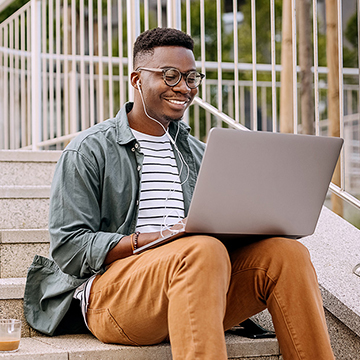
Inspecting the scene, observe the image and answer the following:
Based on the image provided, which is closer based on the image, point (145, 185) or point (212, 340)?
point (212, 340)

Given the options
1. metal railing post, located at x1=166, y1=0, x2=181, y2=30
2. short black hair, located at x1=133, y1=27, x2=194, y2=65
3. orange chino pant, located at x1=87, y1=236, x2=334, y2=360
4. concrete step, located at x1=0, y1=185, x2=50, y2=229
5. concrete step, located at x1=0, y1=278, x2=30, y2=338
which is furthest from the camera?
metal railing post, located at x1=166, y1=0, x2=181, y2=30

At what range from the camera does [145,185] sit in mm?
1784

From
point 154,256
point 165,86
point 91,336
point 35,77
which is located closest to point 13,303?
point 91,336

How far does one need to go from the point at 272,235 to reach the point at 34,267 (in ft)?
2.28

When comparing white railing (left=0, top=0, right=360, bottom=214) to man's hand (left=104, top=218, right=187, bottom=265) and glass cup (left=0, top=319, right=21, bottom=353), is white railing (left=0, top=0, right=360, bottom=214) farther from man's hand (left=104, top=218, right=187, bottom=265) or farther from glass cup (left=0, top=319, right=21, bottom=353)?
glass cup (left=0, top=319, right=21, bottom=353)

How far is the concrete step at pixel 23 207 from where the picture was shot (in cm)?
223

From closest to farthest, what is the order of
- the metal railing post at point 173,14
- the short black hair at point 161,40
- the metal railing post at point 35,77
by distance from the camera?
1. the short black hair at point 161,40
2. the metal railing post at point 173,14
3. the metal railing post at point 35,77

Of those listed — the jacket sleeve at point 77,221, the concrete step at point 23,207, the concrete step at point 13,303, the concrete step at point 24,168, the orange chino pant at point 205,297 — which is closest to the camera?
the orange chino pant at point 205,297

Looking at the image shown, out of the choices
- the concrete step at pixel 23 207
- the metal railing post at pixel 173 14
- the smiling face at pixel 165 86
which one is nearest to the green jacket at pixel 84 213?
the smiling face at pixel 165 86

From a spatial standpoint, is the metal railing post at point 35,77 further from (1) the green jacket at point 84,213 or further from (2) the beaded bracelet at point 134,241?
(2) the beaded bracelet at point 134,241

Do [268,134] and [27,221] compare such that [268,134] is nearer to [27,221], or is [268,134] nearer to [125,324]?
[125,324]

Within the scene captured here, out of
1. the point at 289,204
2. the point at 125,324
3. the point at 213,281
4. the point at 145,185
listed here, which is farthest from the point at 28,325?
the point at 289,204

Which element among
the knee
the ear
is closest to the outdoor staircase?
the knee

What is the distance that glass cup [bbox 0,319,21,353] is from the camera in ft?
4.73
